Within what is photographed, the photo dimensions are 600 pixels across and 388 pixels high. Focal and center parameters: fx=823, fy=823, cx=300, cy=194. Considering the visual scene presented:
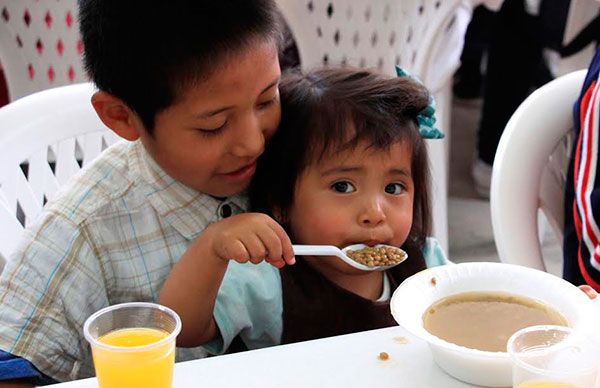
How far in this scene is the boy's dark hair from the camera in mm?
1043

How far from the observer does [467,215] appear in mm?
3057

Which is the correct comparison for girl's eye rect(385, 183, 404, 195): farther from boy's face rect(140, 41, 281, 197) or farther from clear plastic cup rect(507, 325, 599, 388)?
clear plastic cup rect(507, 325, 599, 388)

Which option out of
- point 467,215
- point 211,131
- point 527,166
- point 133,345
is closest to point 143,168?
point 211,131

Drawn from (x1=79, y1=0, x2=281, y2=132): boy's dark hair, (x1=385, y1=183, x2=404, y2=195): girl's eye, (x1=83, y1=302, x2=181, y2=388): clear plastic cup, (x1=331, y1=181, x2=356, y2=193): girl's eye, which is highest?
(x1=79, y1=0, x2=281, y2=132): boy's dark hair

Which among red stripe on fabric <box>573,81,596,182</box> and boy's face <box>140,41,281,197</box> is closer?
boy's face <box>140,41,281,197</box>

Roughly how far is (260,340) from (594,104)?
0.64 metres

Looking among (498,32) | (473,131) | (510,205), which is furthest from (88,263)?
(473,131)

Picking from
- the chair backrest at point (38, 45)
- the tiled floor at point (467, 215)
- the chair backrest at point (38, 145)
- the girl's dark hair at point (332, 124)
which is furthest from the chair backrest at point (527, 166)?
the tiled floor at point (467, 215)

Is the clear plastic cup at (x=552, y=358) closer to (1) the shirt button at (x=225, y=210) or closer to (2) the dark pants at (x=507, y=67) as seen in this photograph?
(1) the shirt button at (x=225, y=210)

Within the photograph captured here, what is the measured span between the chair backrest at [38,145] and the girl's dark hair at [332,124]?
347 millimetres

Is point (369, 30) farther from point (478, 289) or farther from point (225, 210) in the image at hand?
point (478, 289)

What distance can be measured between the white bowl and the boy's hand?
0.53ft

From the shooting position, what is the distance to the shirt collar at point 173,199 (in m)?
1.20

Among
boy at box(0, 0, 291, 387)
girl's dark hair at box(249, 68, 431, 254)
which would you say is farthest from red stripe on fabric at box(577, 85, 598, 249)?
boy at box(0, 0, 291, 387)
